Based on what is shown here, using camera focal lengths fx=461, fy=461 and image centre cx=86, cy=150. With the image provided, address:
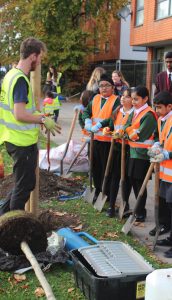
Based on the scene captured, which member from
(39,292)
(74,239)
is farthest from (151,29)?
(39,292)

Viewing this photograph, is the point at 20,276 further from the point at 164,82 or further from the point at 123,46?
the point at 123,46

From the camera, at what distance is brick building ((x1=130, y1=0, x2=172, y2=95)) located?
1822 cm

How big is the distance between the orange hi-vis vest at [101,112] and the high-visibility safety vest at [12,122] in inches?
66.4

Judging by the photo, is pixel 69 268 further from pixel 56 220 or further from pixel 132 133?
pixel 132 133

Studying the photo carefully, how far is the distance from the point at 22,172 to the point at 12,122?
50cm

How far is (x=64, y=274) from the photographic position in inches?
164

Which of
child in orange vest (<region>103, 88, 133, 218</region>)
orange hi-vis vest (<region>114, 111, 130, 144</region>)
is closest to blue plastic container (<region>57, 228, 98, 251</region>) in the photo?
child in orange vest (<region>103, 88, 133, 218</region>)

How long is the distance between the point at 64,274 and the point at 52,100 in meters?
9.97

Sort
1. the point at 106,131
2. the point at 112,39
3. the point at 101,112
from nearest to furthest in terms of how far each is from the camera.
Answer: the point at 106,131, the point at 101,112, the point at 112,39

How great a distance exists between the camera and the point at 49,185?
695cm

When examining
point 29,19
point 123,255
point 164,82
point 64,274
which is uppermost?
point 29,19

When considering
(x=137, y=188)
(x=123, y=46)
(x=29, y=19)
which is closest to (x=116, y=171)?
(x=137, y=188)

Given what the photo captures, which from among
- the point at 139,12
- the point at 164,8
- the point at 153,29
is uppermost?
the point at 139,12

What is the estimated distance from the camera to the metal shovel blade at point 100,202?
6.07 m
